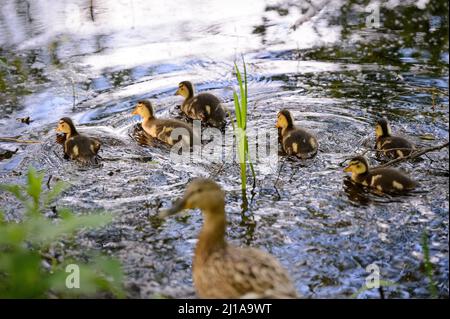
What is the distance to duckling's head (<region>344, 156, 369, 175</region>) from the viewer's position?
162 inches

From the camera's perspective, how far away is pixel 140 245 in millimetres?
3424

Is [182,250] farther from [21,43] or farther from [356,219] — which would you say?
[21,43]

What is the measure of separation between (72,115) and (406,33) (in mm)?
3627

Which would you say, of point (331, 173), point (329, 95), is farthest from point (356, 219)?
point (329, 95)

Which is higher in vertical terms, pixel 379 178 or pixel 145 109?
pixel 145 109

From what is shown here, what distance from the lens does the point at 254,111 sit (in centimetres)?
534

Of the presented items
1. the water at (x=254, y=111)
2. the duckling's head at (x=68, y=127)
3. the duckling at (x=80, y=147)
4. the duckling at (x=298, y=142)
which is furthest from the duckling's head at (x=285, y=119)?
the duckling's head at (x=68, y=127)

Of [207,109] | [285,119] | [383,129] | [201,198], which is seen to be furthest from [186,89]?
[201,198]

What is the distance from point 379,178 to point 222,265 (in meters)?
1.70

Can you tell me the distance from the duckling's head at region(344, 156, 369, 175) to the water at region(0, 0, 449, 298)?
0.13 metres

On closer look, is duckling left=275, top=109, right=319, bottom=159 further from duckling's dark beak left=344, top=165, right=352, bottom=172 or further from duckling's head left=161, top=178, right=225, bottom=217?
duckling's head left=161, top=178, right=225, bottom=217

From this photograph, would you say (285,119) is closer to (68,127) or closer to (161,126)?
(161,126)

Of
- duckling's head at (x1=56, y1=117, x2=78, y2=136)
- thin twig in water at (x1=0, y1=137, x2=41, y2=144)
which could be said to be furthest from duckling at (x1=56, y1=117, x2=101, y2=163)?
thin twig in water at (x1=0, y1=137, x2=41, y2=144)

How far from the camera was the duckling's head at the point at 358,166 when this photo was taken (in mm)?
4113
